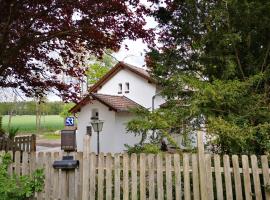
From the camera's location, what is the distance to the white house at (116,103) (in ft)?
64.0

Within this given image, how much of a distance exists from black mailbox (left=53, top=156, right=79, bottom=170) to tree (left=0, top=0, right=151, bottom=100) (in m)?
3.19

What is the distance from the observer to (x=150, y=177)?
4617 millimetres

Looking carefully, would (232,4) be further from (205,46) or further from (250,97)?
(250,97)

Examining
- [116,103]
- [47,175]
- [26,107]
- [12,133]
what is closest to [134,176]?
[47,175]

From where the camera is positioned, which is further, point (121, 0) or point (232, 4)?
point (121, 0)

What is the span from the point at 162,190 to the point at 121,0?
4.65 metres

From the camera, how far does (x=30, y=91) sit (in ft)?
29.8

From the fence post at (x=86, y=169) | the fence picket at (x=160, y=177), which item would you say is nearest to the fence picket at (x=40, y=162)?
the fence post at (x=86, y=169)

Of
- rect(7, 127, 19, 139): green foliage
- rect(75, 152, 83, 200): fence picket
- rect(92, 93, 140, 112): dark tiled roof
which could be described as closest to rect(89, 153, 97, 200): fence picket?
rect(75, 152, 83, 200): fence picket

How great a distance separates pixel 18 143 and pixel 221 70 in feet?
29.4

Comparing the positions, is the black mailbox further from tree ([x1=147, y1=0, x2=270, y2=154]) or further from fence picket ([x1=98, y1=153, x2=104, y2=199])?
tree ([x1=147, y1=0, x2=270, y2=154])

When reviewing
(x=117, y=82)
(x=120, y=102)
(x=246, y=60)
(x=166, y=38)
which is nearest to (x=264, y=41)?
(x=246, y=60)

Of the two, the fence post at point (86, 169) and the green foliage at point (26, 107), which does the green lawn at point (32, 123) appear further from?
the fence post at point (86, 169)

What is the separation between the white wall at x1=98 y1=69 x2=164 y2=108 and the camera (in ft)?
69.6
